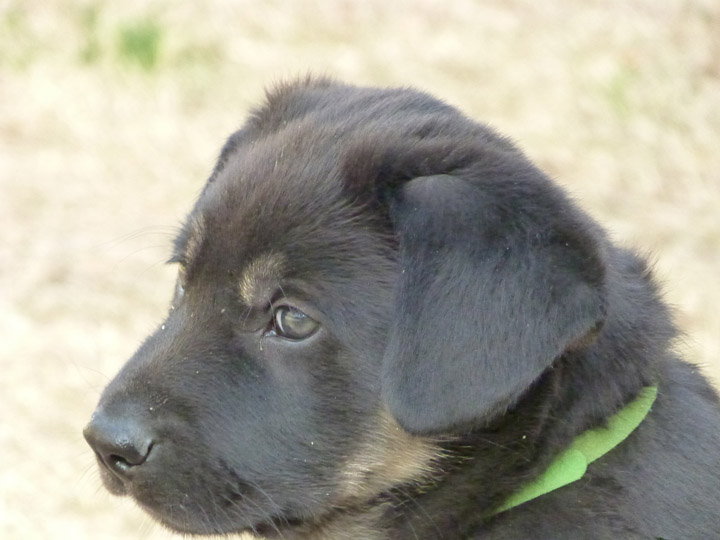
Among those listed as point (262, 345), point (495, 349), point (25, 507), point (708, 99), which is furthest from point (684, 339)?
point (708, 99)

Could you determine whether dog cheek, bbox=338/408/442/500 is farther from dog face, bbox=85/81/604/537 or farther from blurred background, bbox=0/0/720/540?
blurred background, bbox=0/0/720/540

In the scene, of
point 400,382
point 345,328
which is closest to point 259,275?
point 345,328

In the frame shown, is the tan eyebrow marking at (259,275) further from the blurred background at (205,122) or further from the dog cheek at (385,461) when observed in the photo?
the blurred background at (205,122)

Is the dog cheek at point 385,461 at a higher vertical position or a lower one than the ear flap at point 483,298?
lower

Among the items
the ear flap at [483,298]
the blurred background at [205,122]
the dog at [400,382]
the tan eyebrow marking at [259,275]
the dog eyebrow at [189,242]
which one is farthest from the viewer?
the blurred background at [205,122]

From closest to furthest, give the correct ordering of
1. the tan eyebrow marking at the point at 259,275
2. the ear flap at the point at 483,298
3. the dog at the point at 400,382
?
1. the ear flap at the point at 483,298
2. the dog at the point at 400,382
3. the tan eyebrow marking at the point at 259,275

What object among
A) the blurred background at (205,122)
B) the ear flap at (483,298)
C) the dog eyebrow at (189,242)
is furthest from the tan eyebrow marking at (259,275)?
the blurred background at (205,122)

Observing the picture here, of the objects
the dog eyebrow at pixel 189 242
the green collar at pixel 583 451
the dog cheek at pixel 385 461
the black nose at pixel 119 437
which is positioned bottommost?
the black nose at pixel 119 437
